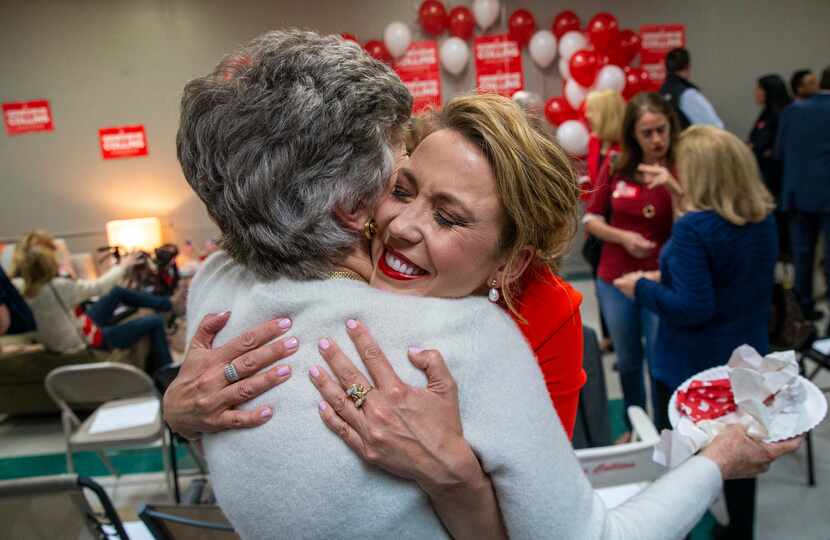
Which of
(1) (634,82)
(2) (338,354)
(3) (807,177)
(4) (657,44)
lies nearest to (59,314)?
(2) (338,354)

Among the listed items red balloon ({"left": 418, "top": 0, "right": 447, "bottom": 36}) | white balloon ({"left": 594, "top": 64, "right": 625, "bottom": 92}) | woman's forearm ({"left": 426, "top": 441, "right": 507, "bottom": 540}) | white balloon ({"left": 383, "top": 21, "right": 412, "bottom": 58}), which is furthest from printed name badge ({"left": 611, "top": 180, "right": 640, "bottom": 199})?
red balloon ({"left": 418, "top": 0, "right": 447, "bottom": 36})

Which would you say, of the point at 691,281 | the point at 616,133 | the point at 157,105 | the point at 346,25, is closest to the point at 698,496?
the point at 691,281

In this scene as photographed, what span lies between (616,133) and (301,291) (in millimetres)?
3163

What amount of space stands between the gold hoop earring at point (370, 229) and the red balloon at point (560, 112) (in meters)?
5.00

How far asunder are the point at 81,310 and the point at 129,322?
385mm

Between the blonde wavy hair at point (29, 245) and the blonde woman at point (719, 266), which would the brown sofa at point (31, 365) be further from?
the blonde woman at point (719, 266)

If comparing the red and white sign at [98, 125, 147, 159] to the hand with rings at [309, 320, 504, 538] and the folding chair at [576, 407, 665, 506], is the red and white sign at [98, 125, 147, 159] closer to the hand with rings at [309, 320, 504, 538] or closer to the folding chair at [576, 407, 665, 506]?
the folding chair at [576, 407, 665, 506]

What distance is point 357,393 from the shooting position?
820mm

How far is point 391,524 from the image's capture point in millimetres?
814

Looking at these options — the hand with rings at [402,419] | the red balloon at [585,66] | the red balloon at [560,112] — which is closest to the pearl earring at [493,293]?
the hand with rings at [402,419]

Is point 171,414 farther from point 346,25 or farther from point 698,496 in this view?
point 346,25

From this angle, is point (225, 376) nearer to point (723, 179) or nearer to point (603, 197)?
point (723, 179)

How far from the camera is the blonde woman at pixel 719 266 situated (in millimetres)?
2141

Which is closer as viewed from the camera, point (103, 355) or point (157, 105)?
point (103, 355)
